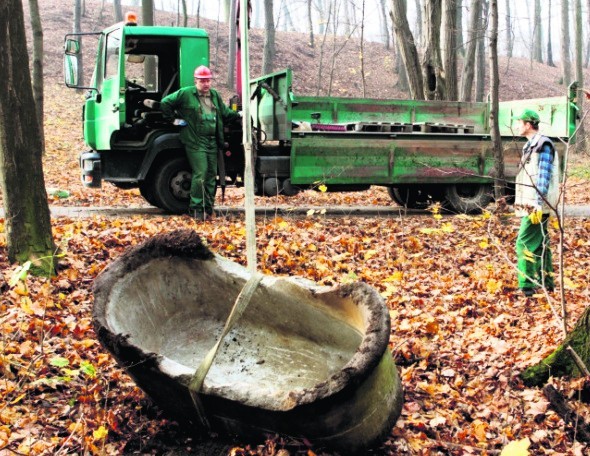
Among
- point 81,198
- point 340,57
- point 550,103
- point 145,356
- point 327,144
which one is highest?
point 340,57

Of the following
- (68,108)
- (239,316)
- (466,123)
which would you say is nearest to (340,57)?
(68,108)

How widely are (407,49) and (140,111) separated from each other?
7.18m

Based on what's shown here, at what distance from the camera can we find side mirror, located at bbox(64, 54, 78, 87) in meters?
9.13

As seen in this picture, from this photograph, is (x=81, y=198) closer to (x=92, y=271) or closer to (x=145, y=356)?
(x=92, y=271)

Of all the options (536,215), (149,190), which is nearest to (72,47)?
(149,190)

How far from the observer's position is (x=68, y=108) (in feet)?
85.4

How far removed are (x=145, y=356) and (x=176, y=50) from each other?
6.94 m

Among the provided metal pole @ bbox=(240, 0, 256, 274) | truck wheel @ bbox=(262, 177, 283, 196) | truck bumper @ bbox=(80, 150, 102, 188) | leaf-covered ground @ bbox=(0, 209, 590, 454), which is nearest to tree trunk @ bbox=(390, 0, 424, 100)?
truck wheel @ bbox=(262, 177, 283, 196)

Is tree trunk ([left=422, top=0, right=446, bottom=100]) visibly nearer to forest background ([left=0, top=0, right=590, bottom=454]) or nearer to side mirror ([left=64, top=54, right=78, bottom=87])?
Result: forest background ([left=0, top=0, right=590, bottom=454])

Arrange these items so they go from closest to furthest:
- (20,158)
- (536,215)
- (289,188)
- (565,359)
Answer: (565,359)
(536,215)
(20,158)
(289,188)

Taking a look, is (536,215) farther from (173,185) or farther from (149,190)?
(149,190)

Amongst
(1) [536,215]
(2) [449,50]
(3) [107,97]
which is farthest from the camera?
(2) [449,50]

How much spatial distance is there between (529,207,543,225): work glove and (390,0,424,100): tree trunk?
916 centimetres

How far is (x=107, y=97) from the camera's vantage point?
395 inches
